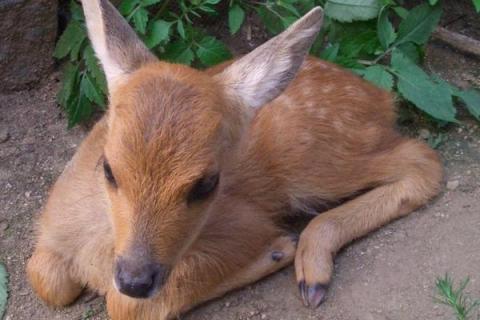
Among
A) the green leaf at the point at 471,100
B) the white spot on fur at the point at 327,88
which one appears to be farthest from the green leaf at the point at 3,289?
the green leaf at the point at 471,100

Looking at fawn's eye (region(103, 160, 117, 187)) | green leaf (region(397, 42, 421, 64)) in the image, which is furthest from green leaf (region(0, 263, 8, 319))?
green leaf (region(397, 42, 421, 64))

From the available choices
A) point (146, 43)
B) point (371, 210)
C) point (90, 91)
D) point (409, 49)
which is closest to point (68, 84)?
point (90, 91)

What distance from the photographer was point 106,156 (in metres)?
3.31

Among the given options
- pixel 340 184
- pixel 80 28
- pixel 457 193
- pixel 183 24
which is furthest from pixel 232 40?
pixel 457 193

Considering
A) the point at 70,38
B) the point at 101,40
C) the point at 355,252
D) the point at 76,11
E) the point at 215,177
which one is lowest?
the point at 355,252

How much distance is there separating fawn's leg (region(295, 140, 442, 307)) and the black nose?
1041mm

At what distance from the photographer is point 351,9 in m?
5.02

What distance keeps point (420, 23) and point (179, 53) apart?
4.54 ft

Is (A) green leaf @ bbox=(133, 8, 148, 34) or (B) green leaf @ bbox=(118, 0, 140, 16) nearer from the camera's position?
(A) green leaf @ bbox=(133, 8, 148, 34)

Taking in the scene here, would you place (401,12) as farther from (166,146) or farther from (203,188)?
(166,146)

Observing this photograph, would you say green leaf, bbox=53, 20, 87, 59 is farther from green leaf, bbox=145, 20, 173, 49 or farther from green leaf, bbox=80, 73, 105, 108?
green leaf, bbox=145, 20, 173, 49

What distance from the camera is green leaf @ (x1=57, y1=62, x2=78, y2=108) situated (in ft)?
16.4

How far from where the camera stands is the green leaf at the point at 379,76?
4.93 m

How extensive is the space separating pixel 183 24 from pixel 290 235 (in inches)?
53.3
